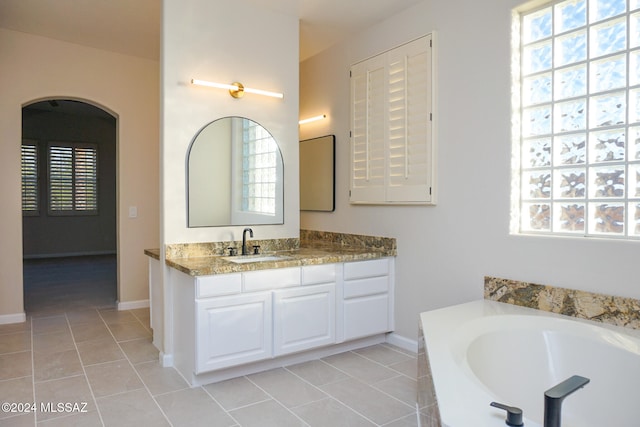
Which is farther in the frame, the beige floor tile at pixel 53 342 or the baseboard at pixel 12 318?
the baseboard at pixel 12 318

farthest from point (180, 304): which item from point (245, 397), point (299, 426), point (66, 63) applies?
point (66, 63)

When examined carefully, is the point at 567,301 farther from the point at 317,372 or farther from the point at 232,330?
the point at 232,330

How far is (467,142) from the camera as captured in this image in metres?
2.98

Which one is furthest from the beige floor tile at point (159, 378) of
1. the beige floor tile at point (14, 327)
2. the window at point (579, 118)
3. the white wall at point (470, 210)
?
the window at point (579, 118)

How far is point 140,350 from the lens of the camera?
11.3 ft

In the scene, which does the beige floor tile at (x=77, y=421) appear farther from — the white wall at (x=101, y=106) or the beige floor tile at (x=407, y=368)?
the white wall at (x=101, y=106)

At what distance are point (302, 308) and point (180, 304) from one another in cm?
87

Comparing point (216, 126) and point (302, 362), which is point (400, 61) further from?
point (302, 362)

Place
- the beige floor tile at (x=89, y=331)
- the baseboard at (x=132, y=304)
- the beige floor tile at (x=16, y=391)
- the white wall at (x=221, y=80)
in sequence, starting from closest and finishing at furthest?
1. the beige floor tile at (x=16, y=391)
2. the white wall at (x=221, y=80)
3. the beige floor tile at (x=89, y=331)
4. the baseboard at (x=132, y=304)

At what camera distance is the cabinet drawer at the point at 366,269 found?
3396mm

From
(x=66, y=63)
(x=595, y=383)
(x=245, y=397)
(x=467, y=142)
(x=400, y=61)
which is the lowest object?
(x=245, y=397)

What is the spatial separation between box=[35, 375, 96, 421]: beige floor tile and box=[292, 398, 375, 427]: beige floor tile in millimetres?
1235

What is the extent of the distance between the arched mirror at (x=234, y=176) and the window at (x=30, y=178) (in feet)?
22.3

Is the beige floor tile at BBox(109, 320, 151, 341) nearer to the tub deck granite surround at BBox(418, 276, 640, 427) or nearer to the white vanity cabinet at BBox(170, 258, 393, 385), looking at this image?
the white vanity cabinet at BBox(170, 258, 393, 385)
